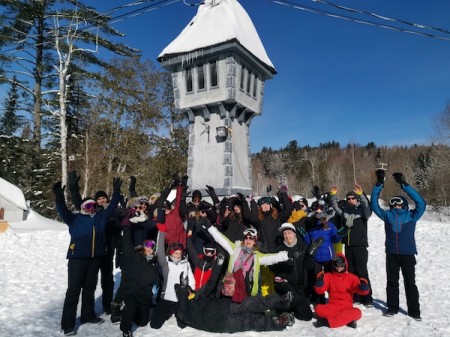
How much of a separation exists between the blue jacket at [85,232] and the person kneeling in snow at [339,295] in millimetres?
3225

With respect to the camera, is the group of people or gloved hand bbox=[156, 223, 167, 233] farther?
gloved hand bbox=[156, 223, 167, 233]

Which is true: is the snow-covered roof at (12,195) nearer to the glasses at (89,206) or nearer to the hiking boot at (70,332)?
the glasses at (89,206)

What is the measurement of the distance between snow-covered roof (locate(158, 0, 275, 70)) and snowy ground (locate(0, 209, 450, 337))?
805cm

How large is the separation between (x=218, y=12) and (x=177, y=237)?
9.78m

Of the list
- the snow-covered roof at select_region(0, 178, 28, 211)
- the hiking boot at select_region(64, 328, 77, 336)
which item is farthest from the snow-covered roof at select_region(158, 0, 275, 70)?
Result: the snow-covered roof at select_region(0, 178, 28, 211)

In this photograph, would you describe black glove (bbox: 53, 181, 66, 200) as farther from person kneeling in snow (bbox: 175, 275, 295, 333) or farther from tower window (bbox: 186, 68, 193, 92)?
tower window (bbox: 186, 68, 193, 92)

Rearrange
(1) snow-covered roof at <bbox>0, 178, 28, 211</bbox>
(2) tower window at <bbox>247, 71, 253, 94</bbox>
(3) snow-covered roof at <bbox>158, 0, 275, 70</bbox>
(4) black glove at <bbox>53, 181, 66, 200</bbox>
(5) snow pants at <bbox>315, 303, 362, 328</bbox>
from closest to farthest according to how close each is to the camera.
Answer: (4) black glove at <bbox>53, 181, 66, 200</bbox>, (5) snow pants at <bbox>315, 303, 362, 328</bbox>, (3) snow-covered roof at <bbox>158, 0, 275, 70</bbox>, (2) tower window at <bbox>247, 71, 253, 94</bbox>, (1) snow-covered roof at <bbox>0, 178, 28, 211</bbox>

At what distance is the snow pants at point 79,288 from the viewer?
4395 millimetres

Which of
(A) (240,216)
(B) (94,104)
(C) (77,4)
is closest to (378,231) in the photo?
(A) (240,216)

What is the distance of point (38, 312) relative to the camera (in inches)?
209

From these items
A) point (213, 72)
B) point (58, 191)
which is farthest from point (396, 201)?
point (213, 72)

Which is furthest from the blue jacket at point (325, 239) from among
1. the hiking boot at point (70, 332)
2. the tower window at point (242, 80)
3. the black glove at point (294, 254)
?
the tower window at point (242, 80)

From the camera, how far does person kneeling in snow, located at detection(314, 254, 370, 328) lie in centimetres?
465

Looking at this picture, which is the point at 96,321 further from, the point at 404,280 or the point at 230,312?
the point at 404,280
